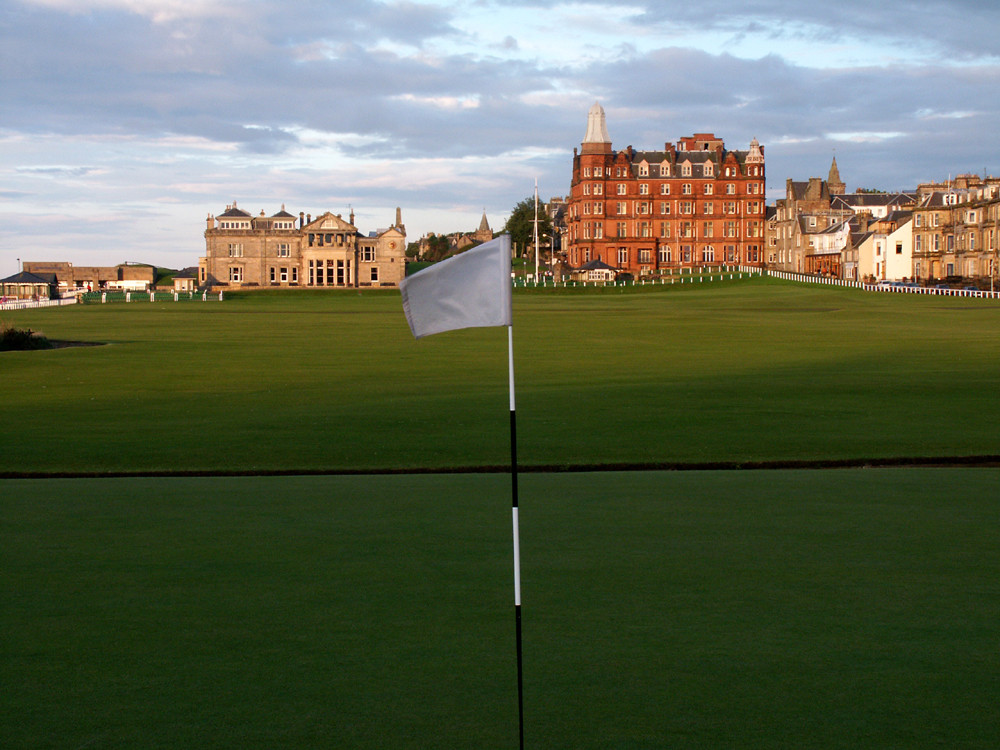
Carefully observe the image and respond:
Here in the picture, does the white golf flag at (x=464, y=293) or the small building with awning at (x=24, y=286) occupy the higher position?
the small building with awning at (x=24, y=286)

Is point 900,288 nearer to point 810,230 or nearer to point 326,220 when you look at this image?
point 810,230

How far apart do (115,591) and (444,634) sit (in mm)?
2737

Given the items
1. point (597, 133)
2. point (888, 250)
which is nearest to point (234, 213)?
point (597, 133)

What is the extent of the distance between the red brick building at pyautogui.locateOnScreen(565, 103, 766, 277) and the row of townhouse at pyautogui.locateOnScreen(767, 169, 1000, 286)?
20.5ft

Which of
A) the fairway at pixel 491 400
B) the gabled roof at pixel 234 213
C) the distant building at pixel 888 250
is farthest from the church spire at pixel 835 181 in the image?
the fairway at pixel 491 400

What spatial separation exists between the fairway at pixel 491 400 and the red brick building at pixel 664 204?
108698mm

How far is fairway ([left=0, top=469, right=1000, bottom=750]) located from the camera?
18.9 feet

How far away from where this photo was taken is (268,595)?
820cm

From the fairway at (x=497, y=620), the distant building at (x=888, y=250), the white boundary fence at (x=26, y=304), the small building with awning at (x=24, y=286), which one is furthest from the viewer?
the small building with awning at (x=24, y=286)

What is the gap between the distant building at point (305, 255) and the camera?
158375mm

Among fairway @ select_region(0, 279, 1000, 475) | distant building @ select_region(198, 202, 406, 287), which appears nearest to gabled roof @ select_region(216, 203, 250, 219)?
distant building @ select_region(198, 202, 406, 287)

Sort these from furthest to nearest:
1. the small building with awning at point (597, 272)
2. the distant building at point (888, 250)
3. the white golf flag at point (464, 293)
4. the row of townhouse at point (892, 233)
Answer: the small building with awning at point (597, 272), the distant building at point (888, 250), the row of townhouse at point (892, 233), the white golf flag at point (464, 293)

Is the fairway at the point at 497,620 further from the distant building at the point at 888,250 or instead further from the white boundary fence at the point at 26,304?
the distant building at the point at 888,250

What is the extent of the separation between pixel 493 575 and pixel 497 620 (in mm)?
Result: 1234
